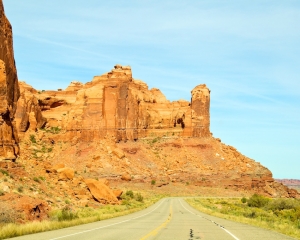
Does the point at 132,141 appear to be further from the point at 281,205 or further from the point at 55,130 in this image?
the point at 281,205

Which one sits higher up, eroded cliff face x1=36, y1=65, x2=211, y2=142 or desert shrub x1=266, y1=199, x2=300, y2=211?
eroded cliff face x1=36, y1=65, x2=211, y2=142

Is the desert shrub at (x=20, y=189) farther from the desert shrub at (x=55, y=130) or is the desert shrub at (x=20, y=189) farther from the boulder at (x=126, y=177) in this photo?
the desert shrub at (x=55, y=130)

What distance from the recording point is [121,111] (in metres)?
114

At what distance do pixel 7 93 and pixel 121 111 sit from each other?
82307 mm

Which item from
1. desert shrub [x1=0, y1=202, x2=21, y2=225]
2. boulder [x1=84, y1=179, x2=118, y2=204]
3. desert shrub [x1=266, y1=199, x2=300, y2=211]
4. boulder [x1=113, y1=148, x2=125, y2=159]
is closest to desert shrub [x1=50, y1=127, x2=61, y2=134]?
boulder [x1=113, y1=148, x2=125, y2=159]

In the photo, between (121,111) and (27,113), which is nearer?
(27,113)

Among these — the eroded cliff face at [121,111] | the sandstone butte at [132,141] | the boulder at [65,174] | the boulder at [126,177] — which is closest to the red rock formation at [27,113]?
the sandstone butte at [132,141]

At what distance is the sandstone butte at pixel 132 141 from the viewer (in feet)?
326

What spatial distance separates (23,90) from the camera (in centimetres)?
11775

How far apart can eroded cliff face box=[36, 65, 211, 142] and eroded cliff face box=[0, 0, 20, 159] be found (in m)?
76.1

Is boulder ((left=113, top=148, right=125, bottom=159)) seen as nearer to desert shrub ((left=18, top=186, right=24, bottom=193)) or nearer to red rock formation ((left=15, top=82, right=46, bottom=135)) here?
red rock formation ((left=15, top=82, right=46, bottom=135))

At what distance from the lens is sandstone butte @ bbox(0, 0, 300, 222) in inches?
3910

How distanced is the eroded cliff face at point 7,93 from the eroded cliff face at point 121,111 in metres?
76.1

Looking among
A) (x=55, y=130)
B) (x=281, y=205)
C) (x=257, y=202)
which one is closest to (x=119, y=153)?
(x=55, y=130)
